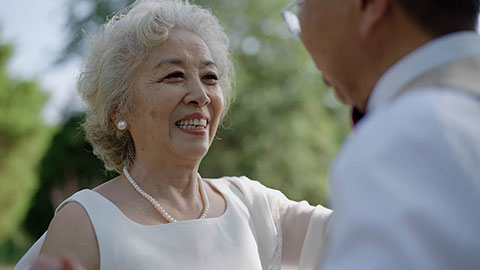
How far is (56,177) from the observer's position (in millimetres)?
25391

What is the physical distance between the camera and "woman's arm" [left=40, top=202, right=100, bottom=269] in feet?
8.10

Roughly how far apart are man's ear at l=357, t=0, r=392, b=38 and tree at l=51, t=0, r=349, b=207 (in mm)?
19274

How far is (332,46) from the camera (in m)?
1.32

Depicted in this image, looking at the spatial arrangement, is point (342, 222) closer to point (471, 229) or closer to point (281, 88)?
point (471, 229)

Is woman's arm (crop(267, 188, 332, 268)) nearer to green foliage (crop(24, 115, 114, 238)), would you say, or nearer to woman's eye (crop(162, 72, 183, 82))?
woman's eye (crop(162, 72, 183, 82))

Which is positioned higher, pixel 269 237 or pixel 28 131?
pixel 269 237

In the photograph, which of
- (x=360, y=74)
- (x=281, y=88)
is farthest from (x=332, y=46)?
(x=281, y=88)

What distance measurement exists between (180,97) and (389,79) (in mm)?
1929

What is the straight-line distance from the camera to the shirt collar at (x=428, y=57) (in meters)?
1.10

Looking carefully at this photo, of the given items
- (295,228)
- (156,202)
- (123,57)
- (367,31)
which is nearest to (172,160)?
(156,202)

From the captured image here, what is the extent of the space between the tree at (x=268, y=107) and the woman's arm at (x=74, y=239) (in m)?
17.9

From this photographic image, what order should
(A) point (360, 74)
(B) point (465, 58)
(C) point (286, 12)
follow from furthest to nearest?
(C) point (286, 12), (A) point (360, 74), (B) point (465, 58)

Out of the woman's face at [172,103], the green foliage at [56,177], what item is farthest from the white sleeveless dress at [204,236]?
the green foliage at [56,177]

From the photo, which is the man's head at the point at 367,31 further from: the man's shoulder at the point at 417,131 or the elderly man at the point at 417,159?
the man's shoulder at the point at 417,131
